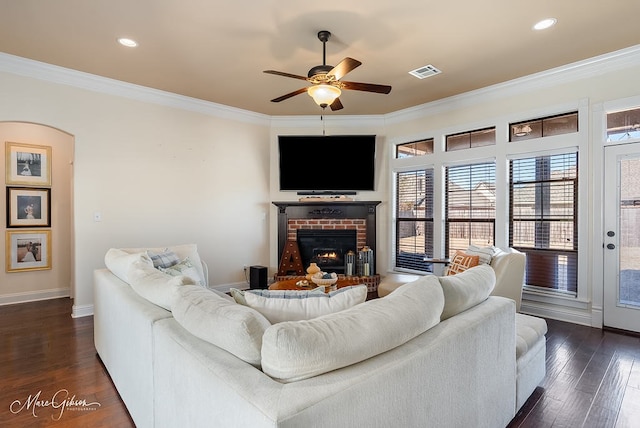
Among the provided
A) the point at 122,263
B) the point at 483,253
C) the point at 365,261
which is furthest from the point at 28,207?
the point at 483,253

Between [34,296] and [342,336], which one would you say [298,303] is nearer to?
[342,336]

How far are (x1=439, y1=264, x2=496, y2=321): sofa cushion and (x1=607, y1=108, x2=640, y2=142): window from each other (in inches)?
108

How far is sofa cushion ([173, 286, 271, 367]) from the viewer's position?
1.11m

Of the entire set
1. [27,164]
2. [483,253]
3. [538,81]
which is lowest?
[483,253]

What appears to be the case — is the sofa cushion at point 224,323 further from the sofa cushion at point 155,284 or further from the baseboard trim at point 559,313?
the baseboard trim at point 559,313

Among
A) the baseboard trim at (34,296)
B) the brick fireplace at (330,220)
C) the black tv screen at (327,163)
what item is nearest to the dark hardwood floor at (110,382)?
the baseboard trim at (34,296)

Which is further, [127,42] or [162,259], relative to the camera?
[127,42]

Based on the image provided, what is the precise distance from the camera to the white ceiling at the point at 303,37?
260 cm

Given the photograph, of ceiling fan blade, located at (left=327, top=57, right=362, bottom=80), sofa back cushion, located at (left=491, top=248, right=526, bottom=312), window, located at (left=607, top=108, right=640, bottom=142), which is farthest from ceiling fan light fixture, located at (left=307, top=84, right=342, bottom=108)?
window, located at (left=607, top=108, right=640, bottom=142)

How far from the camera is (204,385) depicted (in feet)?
3.57

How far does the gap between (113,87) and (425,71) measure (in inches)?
146

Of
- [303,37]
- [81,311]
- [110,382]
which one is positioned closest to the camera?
[110,382]

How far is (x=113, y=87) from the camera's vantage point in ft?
13.4

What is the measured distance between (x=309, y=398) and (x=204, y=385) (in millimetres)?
400
